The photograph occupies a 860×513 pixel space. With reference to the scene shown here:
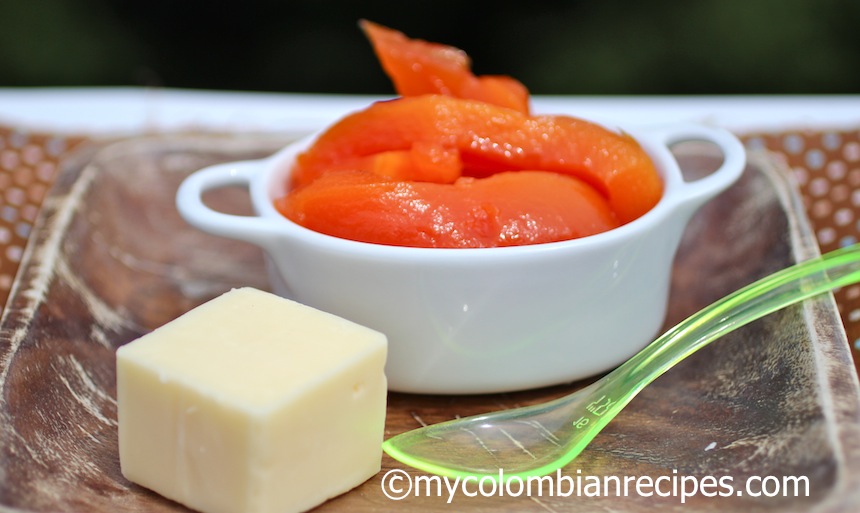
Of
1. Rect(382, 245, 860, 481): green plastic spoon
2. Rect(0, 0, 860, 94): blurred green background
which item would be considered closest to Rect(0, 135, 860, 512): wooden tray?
Rect(382, 245, 860, 481): green plastic spoon

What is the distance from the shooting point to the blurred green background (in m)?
3.06

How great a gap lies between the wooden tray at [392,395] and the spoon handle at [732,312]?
3cm

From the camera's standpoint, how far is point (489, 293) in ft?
3.82

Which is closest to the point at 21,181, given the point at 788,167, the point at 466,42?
the point at 788,167

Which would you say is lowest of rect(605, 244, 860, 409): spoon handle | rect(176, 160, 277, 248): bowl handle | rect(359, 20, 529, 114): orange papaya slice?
rect(176, 160, 277, 248): bowl handle

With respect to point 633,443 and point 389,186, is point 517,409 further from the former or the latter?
point 389,186

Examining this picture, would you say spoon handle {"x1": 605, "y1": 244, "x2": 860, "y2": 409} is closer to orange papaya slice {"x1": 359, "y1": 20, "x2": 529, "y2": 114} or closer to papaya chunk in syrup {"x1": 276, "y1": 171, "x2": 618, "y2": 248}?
papaya chunk in syrup {"x1": 276, "y1": 171, "x2": 618, "y2": 248}

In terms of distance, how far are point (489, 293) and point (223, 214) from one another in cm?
38

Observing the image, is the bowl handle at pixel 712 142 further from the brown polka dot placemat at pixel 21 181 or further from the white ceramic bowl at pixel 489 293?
the brown polka dot placemat at pixel 21 181

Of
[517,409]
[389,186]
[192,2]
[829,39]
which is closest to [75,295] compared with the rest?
[389,186]

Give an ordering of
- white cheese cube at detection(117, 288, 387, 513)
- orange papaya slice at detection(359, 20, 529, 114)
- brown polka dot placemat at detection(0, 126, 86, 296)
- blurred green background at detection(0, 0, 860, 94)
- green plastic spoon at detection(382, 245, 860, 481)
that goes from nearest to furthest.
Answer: white cheese cube at detection(117, 288, 387, 513) → green plastic spoon at detection(382, 245, 860, 481) → orange papaya slice at detection(359, 20, 529, 114) → brown polka dot placemat at detection(0, 126, 86, 296) → blurred green background at detection(0, 0, 860, 94)

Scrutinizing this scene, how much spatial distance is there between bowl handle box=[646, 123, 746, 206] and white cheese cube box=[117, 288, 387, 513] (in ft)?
1.64

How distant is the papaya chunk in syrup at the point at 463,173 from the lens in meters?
1.19

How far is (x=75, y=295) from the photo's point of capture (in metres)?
1.36
